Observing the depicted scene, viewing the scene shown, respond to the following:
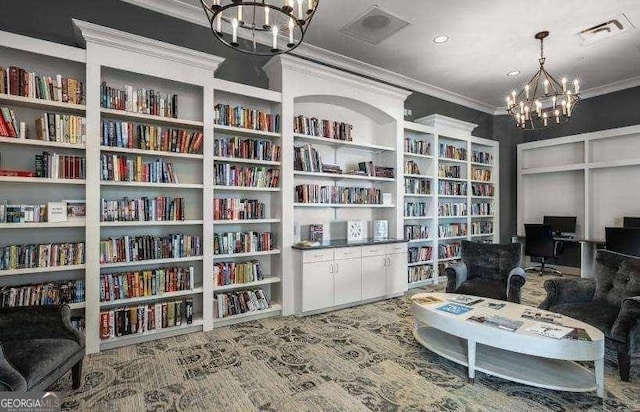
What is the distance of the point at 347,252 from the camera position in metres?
4.23

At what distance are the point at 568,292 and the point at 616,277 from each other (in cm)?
40

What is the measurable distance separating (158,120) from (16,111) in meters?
1.08

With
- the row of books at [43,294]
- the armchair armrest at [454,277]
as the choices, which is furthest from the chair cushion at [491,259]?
the row of books at [43,294]

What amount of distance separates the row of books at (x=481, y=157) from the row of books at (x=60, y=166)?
5.97m

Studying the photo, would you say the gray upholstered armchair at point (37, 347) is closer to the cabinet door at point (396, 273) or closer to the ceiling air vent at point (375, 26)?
the cabinet door at point (396, 273)

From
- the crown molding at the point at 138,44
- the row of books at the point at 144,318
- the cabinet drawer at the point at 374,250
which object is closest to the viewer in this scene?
the crown molding at the point at 138,44

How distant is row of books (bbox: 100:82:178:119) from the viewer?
3.05 meters

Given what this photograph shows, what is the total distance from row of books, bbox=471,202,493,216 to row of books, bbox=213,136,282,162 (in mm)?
4199

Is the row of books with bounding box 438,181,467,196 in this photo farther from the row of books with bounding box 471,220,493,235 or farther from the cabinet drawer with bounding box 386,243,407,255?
the cabinet drawer with bounding box 386,243,407,255

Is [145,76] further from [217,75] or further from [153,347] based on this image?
[153,347]

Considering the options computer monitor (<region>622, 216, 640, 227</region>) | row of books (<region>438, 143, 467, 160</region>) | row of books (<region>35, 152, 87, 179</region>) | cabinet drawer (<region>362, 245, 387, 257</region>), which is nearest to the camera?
row of books (<region>35, 152, 87, 179</region>)

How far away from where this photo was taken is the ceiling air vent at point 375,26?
365cm

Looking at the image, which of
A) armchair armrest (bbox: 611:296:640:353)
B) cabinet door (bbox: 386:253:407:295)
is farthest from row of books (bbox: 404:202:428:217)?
armchair armrest (bbox: 611:296:640:353)

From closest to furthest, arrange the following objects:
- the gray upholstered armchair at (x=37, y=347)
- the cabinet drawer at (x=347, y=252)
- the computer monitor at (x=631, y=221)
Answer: the gray upholstered armchair at (x=37, y=347) → the cabinet drawer at (x=347, y=252) → the computer monitor at (x=631, y=221)
